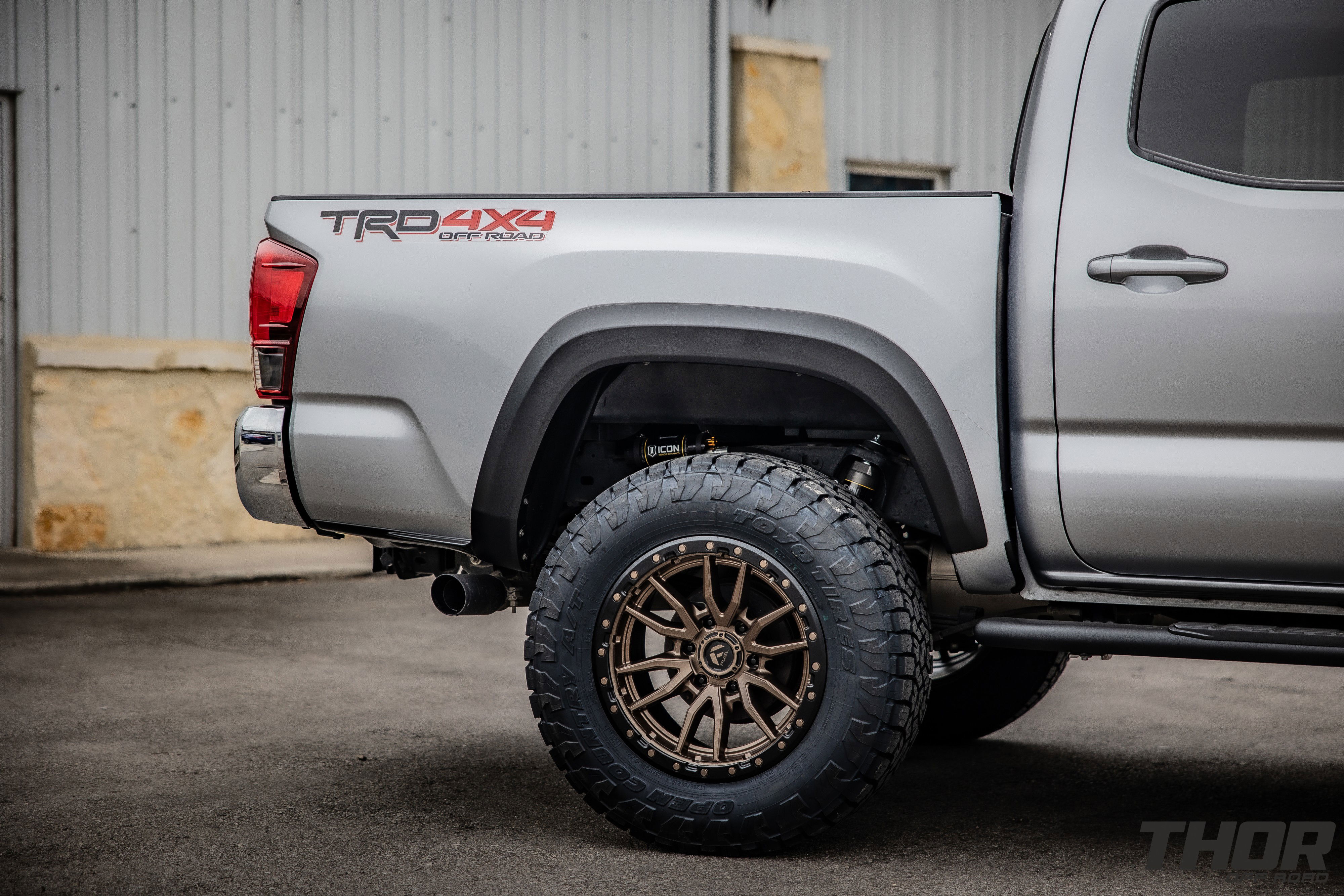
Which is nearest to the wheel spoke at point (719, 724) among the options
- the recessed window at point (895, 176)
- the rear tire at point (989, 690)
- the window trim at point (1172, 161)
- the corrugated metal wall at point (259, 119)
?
the rear tire at point (989, 690)

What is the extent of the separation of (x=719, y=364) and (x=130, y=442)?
6.96m

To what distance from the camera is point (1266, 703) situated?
5.00m

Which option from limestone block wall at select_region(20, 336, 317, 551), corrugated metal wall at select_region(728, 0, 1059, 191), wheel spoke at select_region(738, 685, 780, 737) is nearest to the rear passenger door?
wheel spoke at select_region(738, 685, 780, 737)

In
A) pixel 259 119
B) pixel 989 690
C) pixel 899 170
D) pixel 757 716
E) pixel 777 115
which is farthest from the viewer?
pixel 899 170

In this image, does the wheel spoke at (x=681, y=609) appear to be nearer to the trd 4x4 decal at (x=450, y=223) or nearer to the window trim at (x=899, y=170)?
the trd 4x4 decal at (x=450, y=223)

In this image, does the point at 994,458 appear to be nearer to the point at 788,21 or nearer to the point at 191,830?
the point at 191,830

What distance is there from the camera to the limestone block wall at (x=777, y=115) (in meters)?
11.2

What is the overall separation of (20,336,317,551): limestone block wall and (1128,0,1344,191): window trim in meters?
6.74

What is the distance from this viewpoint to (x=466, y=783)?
3.77 metres

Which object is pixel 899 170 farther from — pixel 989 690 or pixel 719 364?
pixel 719 364

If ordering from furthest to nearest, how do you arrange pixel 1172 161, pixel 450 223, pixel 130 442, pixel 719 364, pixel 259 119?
1. pixel 259 119
2. pixel 130 442
3. pixel 450 223
4. pixel 719 364
5. pixel 1172 161

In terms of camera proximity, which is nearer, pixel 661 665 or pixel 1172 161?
pixel 1172 161

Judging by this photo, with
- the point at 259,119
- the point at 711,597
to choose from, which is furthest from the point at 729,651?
the point at 259,119

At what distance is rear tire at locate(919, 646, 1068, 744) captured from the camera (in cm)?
419
